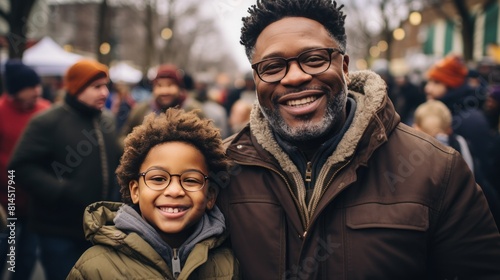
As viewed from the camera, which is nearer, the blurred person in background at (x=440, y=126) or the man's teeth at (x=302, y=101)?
the man's teeth at (x=302, y=101)

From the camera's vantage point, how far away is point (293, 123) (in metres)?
2.30

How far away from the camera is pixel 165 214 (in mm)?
2254

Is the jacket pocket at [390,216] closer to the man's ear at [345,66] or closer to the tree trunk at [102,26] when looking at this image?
the man's ear at [345,66]

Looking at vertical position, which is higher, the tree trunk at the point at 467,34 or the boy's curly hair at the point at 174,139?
the tree trunk at the point at 467,34

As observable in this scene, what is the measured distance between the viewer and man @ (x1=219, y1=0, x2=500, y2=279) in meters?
2.10

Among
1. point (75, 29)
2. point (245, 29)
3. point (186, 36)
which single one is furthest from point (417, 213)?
point (186, 36)

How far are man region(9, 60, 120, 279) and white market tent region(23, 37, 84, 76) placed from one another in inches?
449

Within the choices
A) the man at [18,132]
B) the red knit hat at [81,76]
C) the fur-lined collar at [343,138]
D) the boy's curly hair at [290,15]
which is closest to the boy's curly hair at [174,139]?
the fur-lined collar at [343,138]

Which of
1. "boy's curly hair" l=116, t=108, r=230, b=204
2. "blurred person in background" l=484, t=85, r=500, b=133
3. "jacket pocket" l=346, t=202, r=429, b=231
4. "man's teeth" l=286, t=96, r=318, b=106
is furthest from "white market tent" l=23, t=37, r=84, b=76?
"jacket pocket" l=346, t=202, r=429, b=231

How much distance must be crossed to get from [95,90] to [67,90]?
24 cm

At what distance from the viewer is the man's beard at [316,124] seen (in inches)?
89.0

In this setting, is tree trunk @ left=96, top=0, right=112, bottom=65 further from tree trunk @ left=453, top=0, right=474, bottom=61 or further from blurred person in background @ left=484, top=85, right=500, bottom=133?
blurred person in background @ left=484, top=85, right=500, bottom=133

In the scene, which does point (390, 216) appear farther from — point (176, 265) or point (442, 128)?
point (442, 128)

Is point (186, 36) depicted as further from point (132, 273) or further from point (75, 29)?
point (132, 273)
